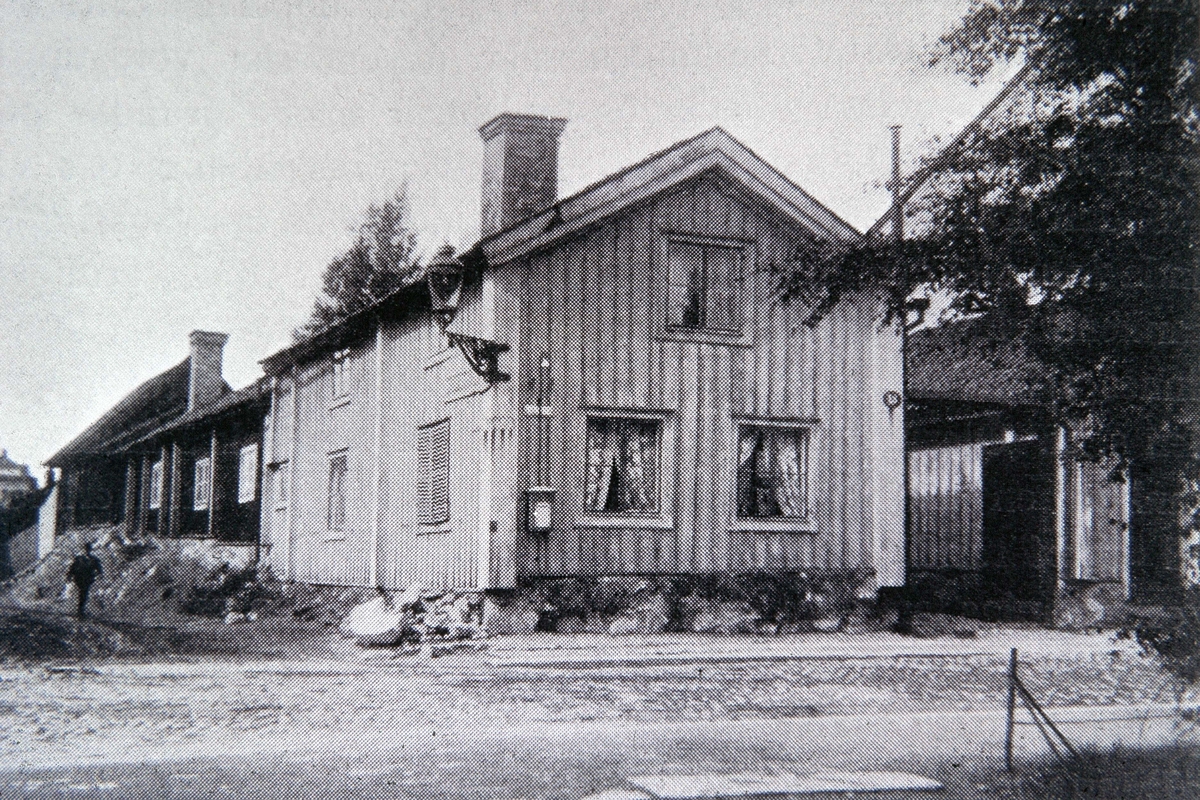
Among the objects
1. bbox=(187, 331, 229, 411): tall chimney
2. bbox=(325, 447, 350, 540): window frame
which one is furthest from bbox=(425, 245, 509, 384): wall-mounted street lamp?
bbox=(187, 331, 229, 411): tall chimney

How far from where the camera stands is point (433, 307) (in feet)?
55.0

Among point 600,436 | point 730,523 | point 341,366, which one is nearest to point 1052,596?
point 730,523

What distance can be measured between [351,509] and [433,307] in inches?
214

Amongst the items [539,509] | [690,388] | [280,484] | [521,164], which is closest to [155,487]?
[280,484]

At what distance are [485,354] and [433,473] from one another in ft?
9.88

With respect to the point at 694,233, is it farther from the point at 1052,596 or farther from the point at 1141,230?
the point at 1141,230

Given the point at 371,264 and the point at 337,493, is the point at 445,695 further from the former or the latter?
the point at 371,264

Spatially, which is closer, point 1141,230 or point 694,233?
point 1141,230

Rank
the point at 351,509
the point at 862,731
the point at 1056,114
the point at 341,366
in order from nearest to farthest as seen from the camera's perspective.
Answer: the point at 1056,114
the point at 862,731
the point at 351,509
the point at 341,366

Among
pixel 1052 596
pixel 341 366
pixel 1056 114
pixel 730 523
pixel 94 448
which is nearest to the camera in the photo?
pixel 1056 114

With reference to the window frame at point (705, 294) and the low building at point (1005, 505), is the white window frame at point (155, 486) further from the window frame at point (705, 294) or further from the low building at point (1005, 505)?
the low building at point (1005, 505)

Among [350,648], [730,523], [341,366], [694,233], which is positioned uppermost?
[694,233]

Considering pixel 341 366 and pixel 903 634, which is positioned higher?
pixel 341 366

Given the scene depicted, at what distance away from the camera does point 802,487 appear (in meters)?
17.1
